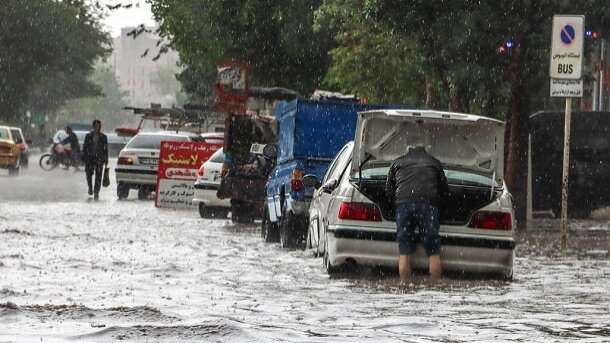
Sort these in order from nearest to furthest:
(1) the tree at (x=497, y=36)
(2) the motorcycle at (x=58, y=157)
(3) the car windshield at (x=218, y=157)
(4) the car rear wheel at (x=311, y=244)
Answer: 1. (4) the car rear wheel at (x=311, y=244)
2. (1) the tree at (x=497, y=36)
3. (3) the car windshield at (x=218, y=157)
4. (2) the motorcycle at (x=58, y=157)

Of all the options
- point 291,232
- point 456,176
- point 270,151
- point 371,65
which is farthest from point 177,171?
point 456,176

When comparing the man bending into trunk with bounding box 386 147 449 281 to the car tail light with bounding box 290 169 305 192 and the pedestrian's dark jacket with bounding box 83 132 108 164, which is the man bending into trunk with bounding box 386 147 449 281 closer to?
the car tail light with bounding box 290 169 305 192

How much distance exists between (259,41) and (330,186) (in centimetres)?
3119

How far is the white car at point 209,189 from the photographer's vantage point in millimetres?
30516

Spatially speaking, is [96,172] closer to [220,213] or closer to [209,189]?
[220,213]

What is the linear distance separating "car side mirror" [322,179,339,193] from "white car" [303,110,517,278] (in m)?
0.02

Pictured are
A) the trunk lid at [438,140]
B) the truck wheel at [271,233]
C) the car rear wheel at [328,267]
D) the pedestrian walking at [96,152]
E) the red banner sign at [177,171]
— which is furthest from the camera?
the pedestrian walking at [96,152]

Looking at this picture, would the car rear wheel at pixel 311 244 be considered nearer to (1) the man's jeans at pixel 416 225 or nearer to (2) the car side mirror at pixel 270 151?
(1) the man's jeans at pixel 416 225

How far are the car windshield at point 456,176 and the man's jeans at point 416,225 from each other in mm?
698

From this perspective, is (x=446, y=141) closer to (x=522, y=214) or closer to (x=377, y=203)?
(x=377, y=203)

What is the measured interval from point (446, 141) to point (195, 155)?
57.8 ft

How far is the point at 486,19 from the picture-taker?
27422 millimetres

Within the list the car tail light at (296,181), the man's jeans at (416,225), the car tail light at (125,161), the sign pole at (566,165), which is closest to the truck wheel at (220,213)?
the car tail light at (125,161)

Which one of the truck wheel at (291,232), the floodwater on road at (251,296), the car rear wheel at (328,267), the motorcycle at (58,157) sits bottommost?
the floodwater on road at (251,296)
